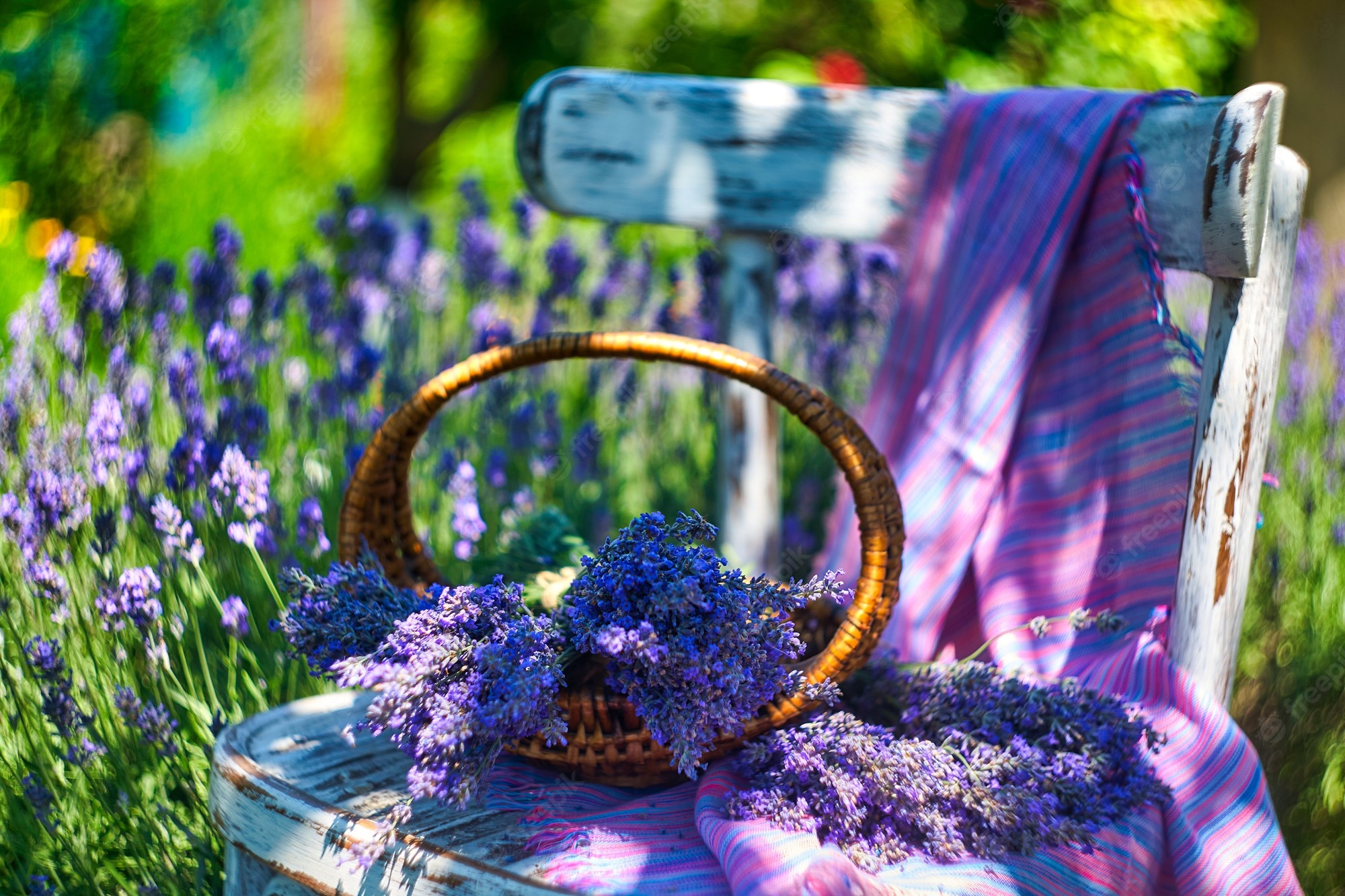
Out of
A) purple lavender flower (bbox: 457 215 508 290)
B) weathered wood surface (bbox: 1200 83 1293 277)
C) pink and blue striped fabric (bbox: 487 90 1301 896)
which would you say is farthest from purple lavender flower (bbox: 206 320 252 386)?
weathered wood surface (bbox: 1200 83 1293 277)

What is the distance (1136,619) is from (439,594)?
105cm

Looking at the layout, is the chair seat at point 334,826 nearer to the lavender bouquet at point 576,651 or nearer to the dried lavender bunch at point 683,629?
the lavender bouquet at point 576,651

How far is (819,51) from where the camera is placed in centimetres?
673

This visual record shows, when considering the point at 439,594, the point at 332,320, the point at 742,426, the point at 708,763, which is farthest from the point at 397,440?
the point at 332,320

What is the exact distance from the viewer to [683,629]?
3.67 ft

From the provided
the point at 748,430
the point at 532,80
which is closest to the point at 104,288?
the point at 748,430

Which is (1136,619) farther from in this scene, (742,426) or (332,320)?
(332,320)

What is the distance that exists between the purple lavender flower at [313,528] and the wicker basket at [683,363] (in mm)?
316

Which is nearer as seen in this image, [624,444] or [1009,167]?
[1009,167]

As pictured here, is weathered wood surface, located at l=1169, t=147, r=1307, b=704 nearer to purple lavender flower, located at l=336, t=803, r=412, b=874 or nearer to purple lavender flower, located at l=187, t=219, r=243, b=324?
purple lavender flower, located at l=336, t=803, r=412, b=874

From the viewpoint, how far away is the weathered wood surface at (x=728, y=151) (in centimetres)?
188

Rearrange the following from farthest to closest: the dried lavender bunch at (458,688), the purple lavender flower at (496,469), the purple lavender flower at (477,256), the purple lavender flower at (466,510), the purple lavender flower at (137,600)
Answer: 1. the purple lavender flower at (477,256)
2. the purple lavender flower at (496,469)
3. the purple lavender flower at (466,510)
4. the purple lavender flower at (137,600)
5. the dried lavender bunch at (458,688)

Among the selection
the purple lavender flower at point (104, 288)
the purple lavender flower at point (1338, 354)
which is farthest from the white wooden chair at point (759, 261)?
the purple lavender flower at point (1338, 354)

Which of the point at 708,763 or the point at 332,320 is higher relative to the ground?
the point at 332,320
